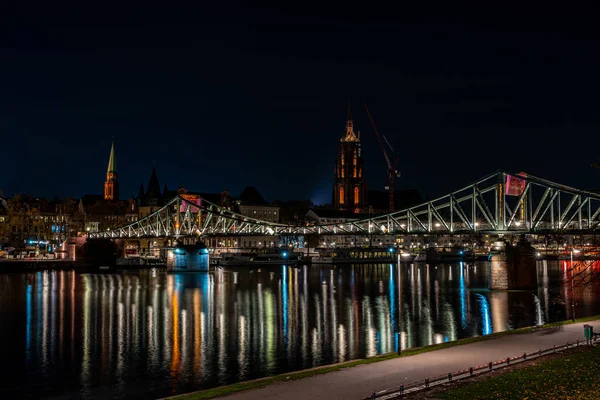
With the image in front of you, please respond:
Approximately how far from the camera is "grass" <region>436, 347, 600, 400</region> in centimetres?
1850

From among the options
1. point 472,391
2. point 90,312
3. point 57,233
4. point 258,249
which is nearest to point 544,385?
point 472,391

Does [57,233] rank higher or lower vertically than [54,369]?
higher

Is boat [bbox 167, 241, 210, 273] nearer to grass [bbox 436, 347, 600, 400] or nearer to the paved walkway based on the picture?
the paved walkway

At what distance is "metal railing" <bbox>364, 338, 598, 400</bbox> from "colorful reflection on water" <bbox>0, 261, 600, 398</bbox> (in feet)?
16.1

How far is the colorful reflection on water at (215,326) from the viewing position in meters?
30.2

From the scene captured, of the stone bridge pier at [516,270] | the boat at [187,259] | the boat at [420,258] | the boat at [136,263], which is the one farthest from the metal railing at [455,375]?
the boat at [420,258]

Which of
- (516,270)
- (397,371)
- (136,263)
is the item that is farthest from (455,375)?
(136,263)

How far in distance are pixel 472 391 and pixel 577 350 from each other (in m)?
8.00

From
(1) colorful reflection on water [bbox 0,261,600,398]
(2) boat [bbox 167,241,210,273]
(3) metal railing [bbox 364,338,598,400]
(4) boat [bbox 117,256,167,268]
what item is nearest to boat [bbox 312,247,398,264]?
(2) boat [bbox 167,241,210,273]

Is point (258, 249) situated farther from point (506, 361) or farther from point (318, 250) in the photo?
point (506, 361)

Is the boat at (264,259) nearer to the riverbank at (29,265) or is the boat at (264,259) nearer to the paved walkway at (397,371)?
the riverbank at (29,265)

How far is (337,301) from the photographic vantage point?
63.7 m

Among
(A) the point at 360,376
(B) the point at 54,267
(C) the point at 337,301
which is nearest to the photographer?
(A) the point at 360,376

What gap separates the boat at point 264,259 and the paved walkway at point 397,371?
112070mm
